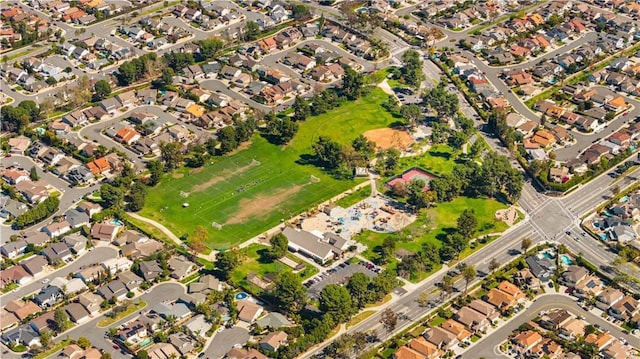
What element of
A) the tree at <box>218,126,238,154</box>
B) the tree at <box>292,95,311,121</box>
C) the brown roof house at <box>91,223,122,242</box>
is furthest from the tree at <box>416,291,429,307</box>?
the tree at <box>292,95,311,121</box>

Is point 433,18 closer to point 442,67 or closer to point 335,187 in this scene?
point 442,67

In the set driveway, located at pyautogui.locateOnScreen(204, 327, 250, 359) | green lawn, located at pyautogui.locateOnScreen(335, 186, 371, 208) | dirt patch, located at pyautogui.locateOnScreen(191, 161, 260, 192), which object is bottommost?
green lawn, located at pyautogui.locateOnScreen(335, 186, 371, 208)

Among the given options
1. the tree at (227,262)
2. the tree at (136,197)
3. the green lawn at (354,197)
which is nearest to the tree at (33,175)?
the tree at (136,197)

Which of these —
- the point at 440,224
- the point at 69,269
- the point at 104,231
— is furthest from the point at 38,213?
the point at 440,224

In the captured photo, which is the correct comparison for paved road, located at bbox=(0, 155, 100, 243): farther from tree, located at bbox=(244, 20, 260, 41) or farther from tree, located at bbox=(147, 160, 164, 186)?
tree, located at bbox=(244, 20, 260, 41)

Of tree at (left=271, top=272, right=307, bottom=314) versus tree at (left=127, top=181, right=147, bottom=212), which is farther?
tree at (left=127, top=181, right=147, bottom=212)

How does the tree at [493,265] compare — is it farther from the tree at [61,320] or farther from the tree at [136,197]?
the tree at [61,320]

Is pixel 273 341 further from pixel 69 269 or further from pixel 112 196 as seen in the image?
pixel 112 196
